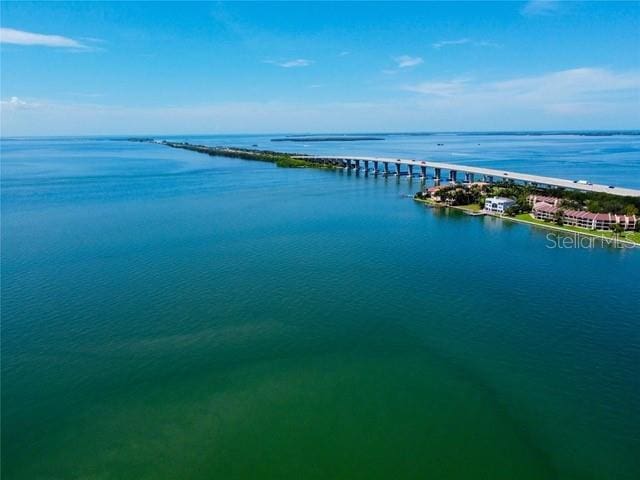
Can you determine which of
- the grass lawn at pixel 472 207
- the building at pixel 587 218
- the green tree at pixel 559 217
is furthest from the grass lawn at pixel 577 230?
the grass lawn at pixel 472 207

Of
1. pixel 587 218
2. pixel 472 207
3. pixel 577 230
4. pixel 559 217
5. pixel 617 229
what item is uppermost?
pixel 587 218

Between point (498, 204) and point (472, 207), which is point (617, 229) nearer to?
point (498, 204)

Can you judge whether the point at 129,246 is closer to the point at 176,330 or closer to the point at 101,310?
the point at 101,310

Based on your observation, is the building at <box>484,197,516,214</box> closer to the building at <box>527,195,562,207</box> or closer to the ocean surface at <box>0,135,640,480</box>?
the building at <box>527,195,562,207</box>

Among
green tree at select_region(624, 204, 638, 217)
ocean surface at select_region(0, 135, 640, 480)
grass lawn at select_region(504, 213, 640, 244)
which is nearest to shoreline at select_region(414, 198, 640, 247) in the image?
grass lawn at select_region(504, 213, 640, 244)

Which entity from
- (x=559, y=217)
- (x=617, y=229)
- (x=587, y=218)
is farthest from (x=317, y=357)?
(x=559, y=217)

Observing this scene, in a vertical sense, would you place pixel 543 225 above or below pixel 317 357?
above

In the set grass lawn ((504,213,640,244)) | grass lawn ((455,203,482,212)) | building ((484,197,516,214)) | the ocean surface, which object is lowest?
the ocean surface
